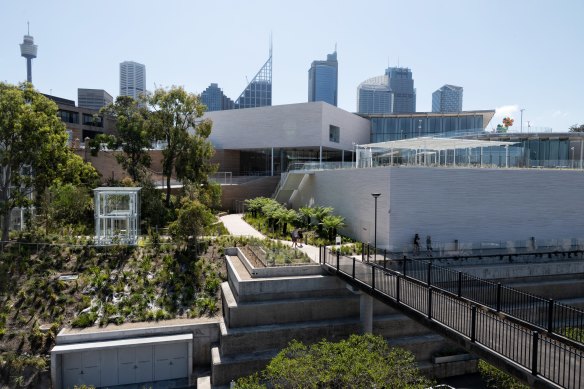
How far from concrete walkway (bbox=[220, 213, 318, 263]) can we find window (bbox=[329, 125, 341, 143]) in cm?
1337

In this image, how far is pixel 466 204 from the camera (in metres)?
22.0

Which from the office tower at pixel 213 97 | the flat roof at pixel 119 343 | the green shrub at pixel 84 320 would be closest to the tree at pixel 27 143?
the green shrub at pixel 84 320

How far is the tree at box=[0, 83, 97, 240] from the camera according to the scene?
19.7 metres

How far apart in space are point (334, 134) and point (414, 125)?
1293 centimetres

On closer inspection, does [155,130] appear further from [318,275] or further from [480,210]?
[480,210]

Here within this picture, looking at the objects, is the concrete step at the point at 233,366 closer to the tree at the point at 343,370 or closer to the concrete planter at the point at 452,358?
the tree at the point at 343,370

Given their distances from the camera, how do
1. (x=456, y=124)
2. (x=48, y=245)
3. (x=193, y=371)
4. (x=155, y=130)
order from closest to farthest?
(x=193, y=371)
(x=48, y=245)
(x=155, y=130)
(x=456, y=124)

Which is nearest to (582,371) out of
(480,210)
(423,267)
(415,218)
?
(423,267)

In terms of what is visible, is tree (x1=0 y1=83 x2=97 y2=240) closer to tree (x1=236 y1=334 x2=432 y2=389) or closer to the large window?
tree (x1=236 y1=334 x2=432 y2=389)

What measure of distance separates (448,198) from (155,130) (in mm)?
19598

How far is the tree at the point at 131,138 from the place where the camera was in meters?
29.8

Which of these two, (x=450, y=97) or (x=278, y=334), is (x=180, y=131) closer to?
(x=278, y=334)

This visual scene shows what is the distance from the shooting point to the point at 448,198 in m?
21.8

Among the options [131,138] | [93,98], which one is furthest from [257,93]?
[131,138]
